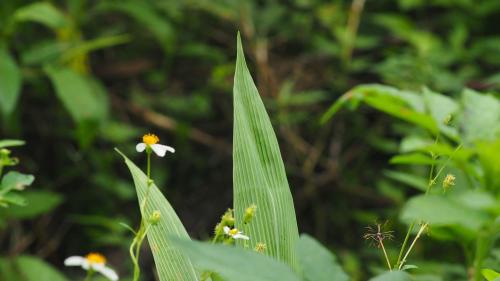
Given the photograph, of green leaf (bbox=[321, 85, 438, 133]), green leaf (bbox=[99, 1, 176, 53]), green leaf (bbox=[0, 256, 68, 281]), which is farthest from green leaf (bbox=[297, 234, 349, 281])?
green leaf (bbox=[99, 1, 176, 53])

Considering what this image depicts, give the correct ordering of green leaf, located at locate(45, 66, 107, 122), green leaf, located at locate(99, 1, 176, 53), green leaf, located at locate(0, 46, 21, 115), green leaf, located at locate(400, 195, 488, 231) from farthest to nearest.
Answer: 1. green leaf, located at locate(99, 1, 176, 53)
2. green leaf, located at locate(45, 66, 107, 122)
3. green leaf, located at locate(0, 46, 21, 115)
4. green leaf, located at locate(400, 195, 488, 231)

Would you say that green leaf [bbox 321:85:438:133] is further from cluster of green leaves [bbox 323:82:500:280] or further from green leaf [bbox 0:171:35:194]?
green leaf [bbox 0:171:35:194]

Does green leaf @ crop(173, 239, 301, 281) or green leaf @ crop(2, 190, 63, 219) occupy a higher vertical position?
green leaf @ crop(2, 190, 63, 219)

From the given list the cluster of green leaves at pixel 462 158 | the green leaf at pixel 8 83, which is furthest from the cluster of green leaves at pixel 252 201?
the green leaf at pixel 8 83

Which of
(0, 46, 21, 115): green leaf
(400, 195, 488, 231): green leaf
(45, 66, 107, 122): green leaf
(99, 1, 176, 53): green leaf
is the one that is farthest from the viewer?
(99, 1, 176, 53): green leaf

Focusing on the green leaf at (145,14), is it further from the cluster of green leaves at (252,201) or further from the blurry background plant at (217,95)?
the cluster of green leaves at (252,201)

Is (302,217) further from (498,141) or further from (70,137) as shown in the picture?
(498,141)

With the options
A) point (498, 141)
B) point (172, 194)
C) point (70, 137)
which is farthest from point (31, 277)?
point (498, 141)
